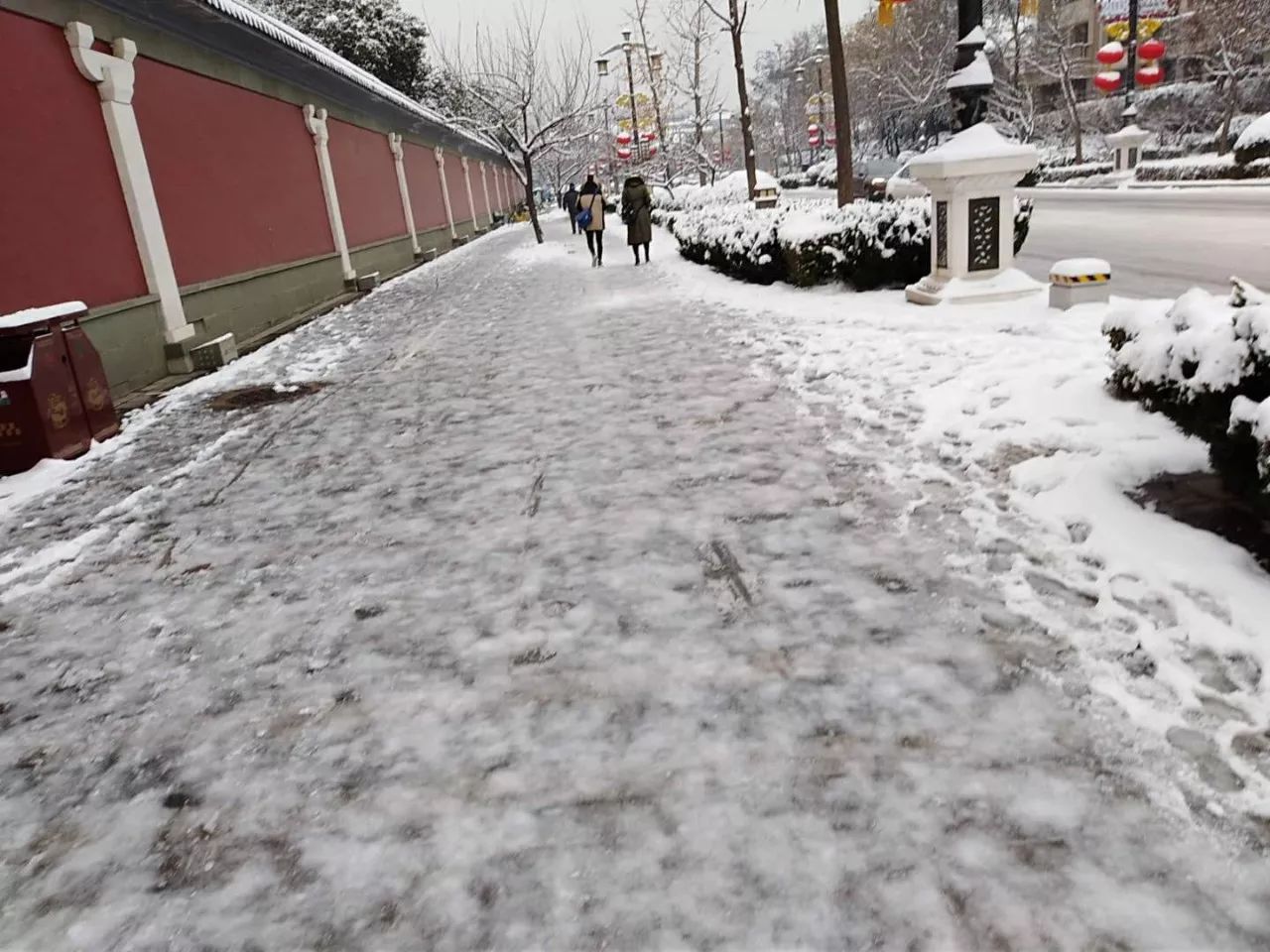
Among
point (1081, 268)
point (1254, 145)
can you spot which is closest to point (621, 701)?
point (1081, 268)

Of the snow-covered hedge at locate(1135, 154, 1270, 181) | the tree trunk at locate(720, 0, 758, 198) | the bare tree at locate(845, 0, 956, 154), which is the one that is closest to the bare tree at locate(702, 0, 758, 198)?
the tree trunk at locate(720, 0, 758, 198)

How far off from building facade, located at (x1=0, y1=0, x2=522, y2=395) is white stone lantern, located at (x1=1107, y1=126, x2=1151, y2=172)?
23.5 m

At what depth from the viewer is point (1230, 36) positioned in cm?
2977

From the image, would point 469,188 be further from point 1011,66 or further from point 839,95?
point 1011,66

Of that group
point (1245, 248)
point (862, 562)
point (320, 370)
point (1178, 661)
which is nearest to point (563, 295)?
point (320, 370)

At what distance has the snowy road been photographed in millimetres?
9219

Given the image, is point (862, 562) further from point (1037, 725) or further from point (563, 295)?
point (563, 295)

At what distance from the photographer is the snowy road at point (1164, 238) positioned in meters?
9.22

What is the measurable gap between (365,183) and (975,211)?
568 inches

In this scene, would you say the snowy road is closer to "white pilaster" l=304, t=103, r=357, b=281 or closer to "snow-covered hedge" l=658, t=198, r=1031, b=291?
"snow-covered hedge" l=658, t=198, r=1031, b=291

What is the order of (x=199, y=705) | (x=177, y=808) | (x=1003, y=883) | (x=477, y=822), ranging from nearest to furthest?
(x=1003, y=883)
(x=477, y=822)
(x=177, y=808)
(x=199, y=705)

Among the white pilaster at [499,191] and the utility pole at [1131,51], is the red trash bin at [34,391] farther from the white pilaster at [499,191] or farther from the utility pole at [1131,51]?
the white pilaster at [499,191]

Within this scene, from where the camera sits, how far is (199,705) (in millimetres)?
2885

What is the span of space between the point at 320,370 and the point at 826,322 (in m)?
5.13
